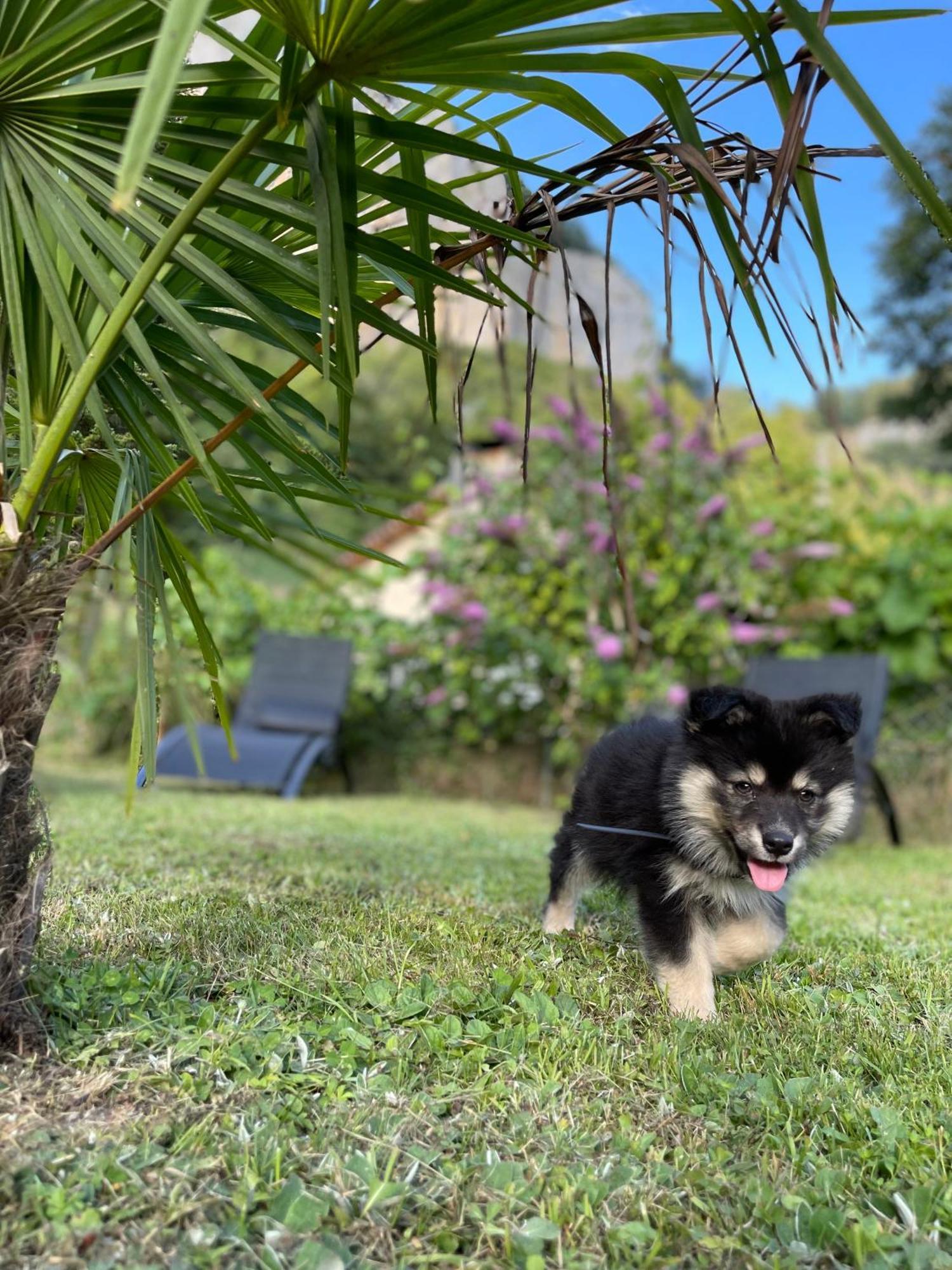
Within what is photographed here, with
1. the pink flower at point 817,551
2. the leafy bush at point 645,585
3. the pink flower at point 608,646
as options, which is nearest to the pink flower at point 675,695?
the leafy bush at point 645,585

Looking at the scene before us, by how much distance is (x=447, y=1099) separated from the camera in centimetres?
204

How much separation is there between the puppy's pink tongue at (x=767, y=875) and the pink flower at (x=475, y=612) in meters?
6.03

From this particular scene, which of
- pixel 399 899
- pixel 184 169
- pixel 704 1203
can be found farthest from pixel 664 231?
pixel 399 899

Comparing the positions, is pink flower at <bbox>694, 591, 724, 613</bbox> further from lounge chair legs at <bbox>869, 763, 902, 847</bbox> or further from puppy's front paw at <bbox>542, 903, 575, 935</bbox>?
puppy's front paw at <bbox>542, 903, 575, 935</bbox>

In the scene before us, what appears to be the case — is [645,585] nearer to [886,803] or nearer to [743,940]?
[886,803]

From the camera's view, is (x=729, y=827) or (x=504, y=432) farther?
(x=504, y=432)

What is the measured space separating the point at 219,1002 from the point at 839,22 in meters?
2.36

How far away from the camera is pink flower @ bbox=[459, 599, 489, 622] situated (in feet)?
28.1

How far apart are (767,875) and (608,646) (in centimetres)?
542

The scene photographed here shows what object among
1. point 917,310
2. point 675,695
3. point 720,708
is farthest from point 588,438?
point 917,310

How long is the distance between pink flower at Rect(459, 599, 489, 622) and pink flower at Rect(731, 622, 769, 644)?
2003mm

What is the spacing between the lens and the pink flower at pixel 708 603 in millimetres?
8156

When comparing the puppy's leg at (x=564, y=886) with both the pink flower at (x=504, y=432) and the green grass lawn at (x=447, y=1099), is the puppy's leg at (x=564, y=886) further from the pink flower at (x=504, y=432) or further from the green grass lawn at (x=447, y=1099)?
the pink flower at (x=504, y=432)

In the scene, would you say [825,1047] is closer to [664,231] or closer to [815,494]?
[664,231]
